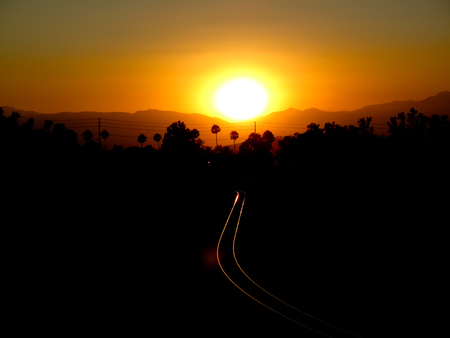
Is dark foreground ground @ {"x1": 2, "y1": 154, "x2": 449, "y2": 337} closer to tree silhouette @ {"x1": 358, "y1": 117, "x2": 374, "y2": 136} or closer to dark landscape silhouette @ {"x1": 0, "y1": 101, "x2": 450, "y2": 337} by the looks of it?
dark landscape silhouette @ {"x1": 0, "y1": 101, "x2": 450, "y2": 337}

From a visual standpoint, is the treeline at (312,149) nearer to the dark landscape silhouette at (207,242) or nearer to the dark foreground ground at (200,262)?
the dark landscape silhouette at (207,242)

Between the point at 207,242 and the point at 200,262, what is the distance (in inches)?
239

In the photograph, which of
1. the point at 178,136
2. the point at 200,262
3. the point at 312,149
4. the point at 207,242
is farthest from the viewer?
the point at 178,136

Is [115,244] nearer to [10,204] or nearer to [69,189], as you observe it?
[10,204]

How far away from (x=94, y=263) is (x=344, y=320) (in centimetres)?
1231

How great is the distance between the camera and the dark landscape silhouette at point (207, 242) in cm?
1606

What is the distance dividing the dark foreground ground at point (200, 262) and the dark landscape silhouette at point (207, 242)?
9cm

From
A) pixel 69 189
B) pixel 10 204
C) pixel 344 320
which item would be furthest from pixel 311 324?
pixel 69 189

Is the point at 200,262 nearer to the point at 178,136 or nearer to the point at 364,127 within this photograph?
the point at 364,127

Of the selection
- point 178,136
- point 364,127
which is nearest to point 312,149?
point 364,127

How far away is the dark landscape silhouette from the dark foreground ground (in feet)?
0.31

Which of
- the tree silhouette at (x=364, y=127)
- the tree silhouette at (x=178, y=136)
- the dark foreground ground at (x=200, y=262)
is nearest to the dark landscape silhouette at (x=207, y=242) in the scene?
the dark foreground ground at (x=200, y=262)

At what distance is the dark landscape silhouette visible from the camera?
16062 millimetres

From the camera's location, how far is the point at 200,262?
23703 mm
